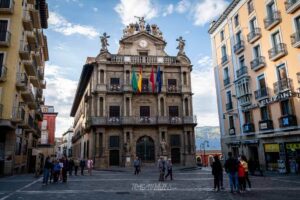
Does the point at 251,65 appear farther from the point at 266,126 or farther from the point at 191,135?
the point at 191,135

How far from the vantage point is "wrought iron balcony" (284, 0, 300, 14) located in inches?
802

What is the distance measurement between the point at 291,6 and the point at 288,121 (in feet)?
29.7

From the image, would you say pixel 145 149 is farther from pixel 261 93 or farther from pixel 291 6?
Result: pixel 291 6

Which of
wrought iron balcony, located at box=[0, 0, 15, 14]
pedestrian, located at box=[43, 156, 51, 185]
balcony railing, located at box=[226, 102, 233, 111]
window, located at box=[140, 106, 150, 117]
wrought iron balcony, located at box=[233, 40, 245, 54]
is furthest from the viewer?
window, located at box=[140, 106, 150, 117]

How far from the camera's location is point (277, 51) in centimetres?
2262

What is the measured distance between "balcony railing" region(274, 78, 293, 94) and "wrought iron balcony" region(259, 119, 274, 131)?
2.70m

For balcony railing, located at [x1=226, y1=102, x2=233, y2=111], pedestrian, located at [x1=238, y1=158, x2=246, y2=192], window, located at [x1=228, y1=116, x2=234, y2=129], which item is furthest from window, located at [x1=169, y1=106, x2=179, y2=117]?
pedestrian, located at [x1=238, y1=158, x2=246, y2=192]

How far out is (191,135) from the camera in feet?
114

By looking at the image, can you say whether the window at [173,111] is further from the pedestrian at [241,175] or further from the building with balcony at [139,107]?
the pedestrian at [241,175]

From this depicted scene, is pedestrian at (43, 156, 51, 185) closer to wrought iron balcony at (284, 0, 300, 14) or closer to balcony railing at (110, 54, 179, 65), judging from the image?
wrought iron balcony at (284, 0, 300, 14)

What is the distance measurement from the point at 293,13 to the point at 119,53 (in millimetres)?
22273

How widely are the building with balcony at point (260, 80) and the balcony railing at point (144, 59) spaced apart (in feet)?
23.0

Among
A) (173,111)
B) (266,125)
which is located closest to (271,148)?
(266,125)

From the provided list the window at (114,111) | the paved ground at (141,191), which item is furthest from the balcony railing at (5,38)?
the window at (114,111)
